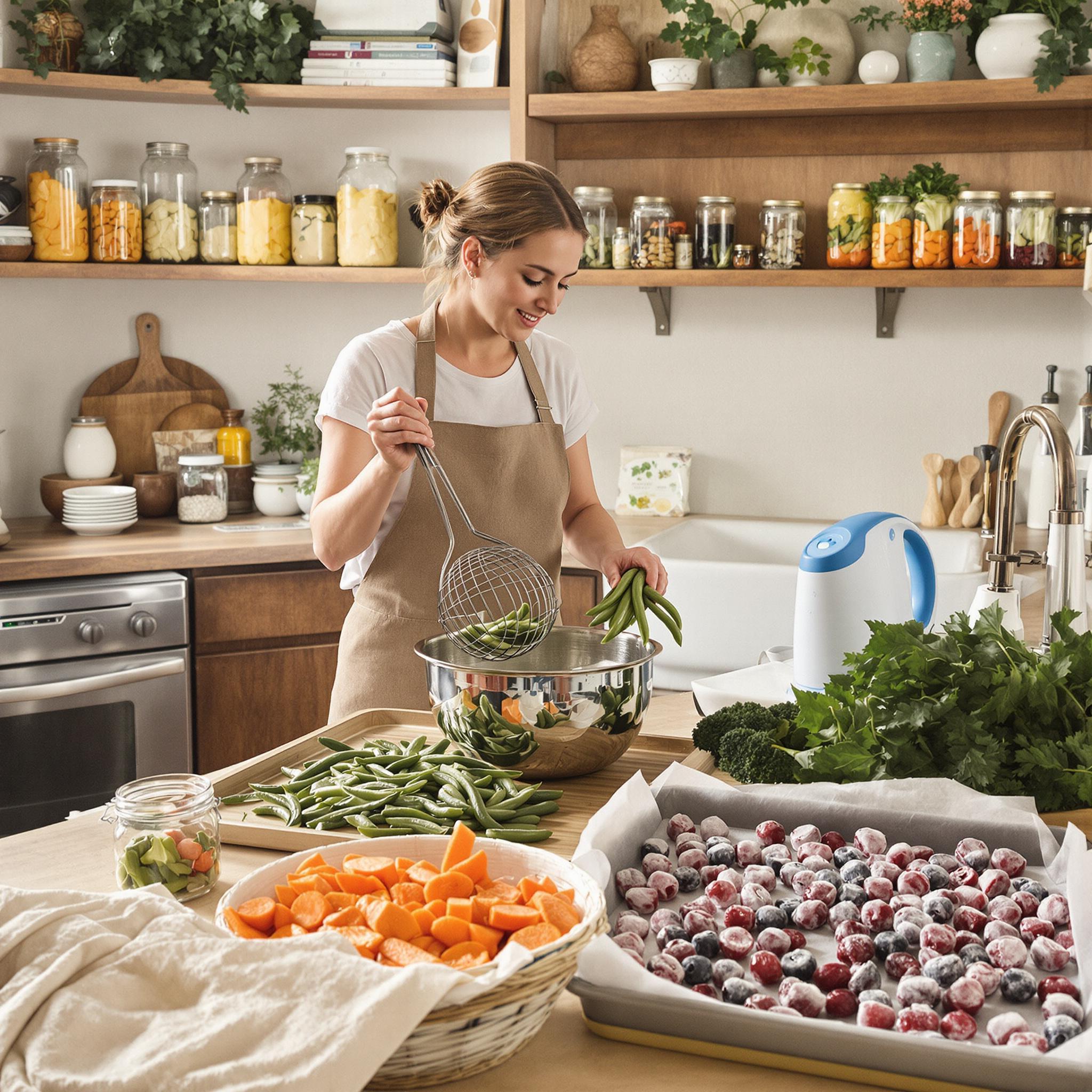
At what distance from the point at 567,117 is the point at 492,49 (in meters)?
0.26

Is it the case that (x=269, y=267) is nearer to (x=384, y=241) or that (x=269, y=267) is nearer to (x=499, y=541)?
(x=384, y=241)

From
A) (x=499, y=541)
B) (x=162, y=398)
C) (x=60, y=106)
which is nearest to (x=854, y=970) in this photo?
(x=499, y=541)

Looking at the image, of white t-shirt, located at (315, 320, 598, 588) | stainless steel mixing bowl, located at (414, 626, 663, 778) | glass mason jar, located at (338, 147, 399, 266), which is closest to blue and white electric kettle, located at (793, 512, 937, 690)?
stainless steel mixing bowl, located at (414, 626, 663, 778)

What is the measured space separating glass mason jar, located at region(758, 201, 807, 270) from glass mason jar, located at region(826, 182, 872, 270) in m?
0.08

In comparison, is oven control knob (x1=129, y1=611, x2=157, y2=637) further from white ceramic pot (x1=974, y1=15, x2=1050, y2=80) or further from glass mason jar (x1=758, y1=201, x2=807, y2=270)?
white ceramic pot (x1=974, y1=15, x2=1050, y2=80)

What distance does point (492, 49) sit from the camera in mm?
3133

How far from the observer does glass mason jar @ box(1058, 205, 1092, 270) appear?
282 centimetres

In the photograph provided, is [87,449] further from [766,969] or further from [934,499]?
[766,969]

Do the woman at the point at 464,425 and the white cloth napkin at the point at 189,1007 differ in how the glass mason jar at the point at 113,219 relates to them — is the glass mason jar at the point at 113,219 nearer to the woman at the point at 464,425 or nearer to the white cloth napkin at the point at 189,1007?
the woman at the point at 464,425

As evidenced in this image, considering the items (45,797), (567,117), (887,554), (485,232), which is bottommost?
(45,797)

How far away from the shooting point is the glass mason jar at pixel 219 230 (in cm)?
323

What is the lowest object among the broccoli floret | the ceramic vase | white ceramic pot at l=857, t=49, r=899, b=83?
the broccoli floret

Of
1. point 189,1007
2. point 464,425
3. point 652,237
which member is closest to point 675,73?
point 652,237

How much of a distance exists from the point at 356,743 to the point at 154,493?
6.47ft
